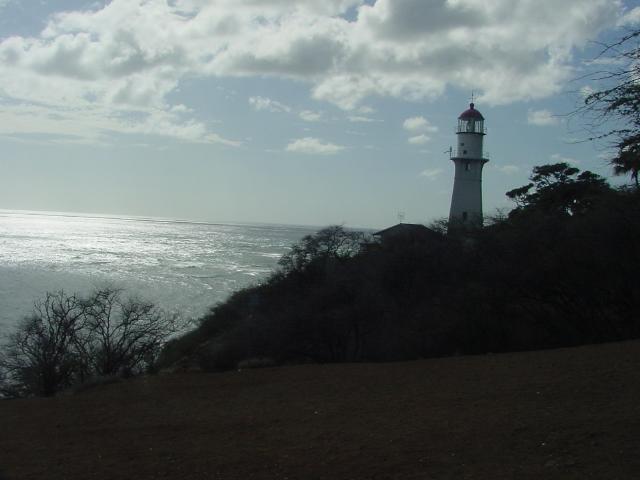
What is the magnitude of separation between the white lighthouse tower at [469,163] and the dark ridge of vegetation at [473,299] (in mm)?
20796

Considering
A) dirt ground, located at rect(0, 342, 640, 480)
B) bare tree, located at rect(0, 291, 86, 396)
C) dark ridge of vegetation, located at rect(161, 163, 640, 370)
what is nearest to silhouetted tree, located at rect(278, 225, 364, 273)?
dark ridge of vegetation, located at rect(161, 163, 640, 370)

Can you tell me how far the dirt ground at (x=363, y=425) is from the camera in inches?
292

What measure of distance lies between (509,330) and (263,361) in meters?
6.35

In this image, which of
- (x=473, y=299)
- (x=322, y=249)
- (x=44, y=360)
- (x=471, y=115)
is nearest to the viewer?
(x=473, y=299)

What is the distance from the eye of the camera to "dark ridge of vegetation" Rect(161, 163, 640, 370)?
16.6 metres

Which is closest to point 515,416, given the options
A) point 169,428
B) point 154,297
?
point 169,428

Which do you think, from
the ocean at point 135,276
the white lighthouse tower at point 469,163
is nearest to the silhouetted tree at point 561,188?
the white lighthouse tower at point 469,163

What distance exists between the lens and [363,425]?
9.39 metres

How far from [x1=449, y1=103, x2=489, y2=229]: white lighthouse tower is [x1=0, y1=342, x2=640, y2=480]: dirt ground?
28144 mm

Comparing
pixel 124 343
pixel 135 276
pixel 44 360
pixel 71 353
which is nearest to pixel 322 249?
pixel 124 343

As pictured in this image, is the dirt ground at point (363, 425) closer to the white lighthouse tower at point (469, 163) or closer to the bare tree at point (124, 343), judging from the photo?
the bare tree at point (124, 343)

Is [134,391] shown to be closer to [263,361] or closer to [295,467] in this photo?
[263,361]

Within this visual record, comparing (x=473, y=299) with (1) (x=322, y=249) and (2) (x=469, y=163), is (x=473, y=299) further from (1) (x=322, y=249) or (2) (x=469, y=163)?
(2) (x=469, y=163)

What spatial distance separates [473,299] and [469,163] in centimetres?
2516
